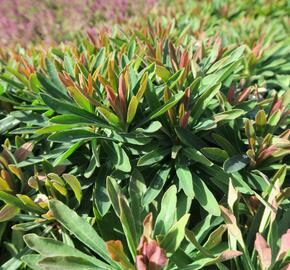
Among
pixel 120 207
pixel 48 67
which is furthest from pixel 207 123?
pixel 48 67

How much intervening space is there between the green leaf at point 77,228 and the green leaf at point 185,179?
1.19 ft

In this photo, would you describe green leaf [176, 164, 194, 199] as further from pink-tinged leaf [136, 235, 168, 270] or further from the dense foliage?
pink-tinged leaf [136, 235, 168, 270]

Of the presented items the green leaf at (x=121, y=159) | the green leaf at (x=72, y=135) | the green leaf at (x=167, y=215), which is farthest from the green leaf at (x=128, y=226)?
the green leaf at (x=72, y=135)

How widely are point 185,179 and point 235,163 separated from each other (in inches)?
8.9

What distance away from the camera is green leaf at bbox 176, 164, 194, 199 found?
1331 millimetres

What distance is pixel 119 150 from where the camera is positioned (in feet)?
4.82

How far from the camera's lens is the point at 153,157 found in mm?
1441

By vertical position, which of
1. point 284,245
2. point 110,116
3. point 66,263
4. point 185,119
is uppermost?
point 110,116

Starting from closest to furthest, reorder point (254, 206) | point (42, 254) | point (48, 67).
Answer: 1. point (42, 254)
2. point (254, 206)
3. point (48, 67)

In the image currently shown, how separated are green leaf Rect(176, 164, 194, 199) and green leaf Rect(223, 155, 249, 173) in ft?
0.49

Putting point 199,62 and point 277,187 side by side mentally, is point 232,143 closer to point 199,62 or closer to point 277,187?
point 277,187

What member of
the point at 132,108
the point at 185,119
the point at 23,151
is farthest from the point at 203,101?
the point at 23,151

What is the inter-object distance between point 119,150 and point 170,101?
0.30 meters

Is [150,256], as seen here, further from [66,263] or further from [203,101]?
[203,101]
